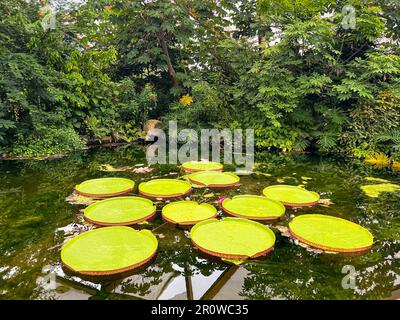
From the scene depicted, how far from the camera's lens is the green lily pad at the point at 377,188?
4.11m

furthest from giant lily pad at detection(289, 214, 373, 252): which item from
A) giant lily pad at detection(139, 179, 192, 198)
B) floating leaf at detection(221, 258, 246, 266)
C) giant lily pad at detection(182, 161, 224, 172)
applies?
giant lily pad at detection(182, 161, 224, 172)

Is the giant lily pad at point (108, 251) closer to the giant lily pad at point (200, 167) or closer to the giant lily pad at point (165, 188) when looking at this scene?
the giant lily pad at point (165, 188)

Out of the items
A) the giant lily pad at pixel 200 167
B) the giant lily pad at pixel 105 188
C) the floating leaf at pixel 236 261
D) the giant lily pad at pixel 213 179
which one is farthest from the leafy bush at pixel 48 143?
the floating leaf at pixel 236 261

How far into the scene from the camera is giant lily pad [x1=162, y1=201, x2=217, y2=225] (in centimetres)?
305

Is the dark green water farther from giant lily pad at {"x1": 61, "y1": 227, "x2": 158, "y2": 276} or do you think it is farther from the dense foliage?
the dense foliage

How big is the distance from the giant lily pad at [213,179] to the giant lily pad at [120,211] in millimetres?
1028

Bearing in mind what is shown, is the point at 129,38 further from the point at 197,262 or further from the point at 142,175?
the point at 197,262

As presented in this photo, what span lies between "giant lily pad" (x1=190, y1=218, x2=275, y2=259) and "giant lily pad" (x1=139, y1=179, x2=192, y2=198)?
982 mm

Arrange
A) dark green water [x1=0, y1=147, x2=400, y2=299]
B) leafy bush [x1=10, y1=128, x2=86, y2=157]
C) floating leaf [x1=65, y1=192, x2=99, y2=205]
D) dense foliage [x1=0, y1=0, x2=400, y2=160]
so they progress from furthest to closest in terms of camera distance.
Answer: dense foliage [x1=0, y1=0, x2=400, y2=160]
leafy bush [x1=10, y1=128, x2=86, y2=157]
floating leaf [x1=65, y1=192, x2=99, y2=205]
dark green water [x1=0, y1=147, x2=400, y2=299]

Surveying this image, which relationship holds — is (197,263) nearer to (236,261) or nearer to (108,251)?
(236,261)

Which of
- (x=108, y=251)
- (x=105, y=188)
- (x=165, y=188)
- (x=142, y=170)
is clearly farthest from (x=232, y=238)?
(x=142, y=170)

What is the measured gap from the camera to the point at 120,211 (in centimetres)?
324

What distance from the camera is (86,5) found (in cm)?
786
